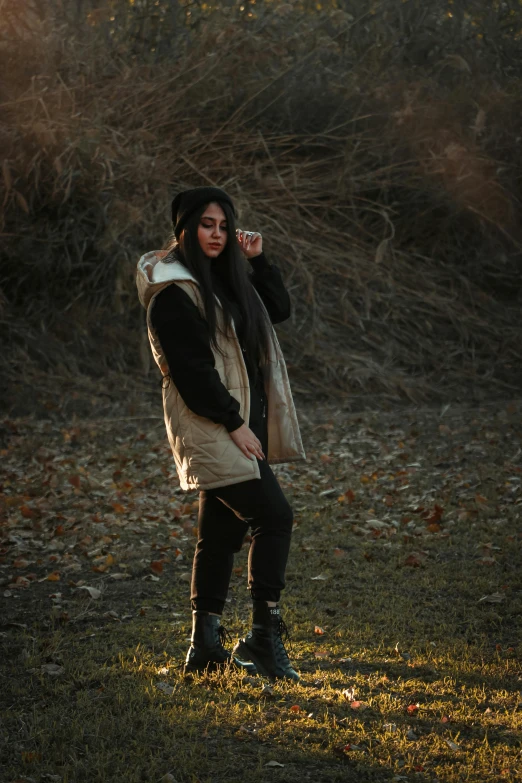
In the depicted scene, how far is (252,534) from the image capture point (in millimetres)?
3744

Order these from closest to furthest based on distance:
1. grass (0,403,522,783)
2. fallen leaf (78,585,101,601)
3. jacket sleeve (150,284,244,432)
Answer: grass (0,403,522,783) → jacket sleeve (150,284,244,432) → fallen leaf (78,585,101,601)

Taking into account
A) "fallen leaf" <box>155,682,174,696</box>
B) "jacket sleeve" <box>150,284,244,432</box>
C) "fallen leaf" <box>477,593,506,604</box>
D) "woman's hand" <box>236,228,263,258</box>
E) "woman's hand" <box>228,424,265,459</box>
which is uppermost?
"woman's hand" <box>236,228,263,258</box>

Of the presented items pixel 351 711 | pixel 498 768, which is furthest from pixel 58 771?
pixel 498 768

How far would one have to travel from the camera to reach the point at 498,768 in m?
3.00

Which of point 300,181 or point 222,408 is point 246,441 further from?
point 300,181

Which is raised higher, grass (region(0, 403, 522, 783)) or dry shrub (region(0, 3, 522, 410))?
dry shrub (region(0, 3, 522, 410))

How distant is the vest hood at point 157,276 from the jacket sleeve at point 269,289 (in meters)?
0.45

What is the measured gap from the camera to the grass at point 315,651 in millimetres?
3111

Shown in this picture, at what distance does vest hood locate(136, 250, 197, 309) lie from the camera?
364cm

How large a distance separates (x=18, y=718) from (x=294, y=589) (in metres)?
2.31

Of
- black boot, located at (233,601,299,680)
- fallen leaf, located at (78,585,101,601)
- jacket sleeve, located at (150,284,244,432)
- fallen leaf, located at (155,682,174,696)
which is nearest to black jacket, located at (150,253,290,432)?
jacket sleeve, located at (150,284,244,432)

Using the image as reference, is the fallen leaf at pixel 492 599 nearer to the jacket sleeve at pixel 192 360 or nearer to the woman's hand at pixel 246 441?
the woman's hand at pixel 246 441

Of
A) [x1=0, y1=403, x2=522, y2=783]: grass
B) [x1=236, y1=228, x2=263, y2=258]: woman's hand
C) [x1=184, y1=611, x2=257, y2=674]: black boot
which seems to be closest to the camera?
[x1=0, y1=403, x2=522, y2=783]: grass

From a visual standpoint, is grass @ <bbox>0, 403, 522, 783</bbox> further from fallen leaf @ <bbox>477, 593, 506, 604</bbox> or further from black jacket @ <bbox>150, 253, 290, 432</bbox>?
black jacket @ <bbox>150, 253, 290, 432</bbox>
